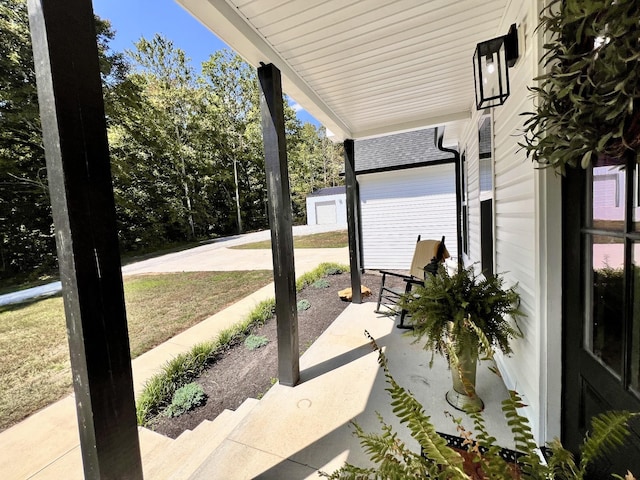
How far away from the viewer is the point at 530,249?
1.61m

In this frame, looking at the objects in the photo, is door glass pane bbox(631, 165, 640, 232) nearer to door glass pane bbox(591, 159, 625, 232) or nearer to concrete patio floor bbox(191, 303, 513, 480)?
door glass pane bbox(591, 159, 625, 232)

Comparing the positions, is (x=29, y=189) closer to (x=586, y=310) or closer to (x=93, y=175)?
(x=93, y=175)

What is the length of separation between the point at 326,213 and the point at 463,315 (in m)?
19.2

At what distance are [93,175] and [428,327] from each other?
189 centimetres

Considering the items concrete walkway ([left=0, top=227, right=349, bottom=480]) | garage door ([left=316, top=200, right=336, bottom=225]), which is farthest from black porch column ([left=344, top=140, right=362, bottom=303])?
garage door ([left=316, top=200, right=336, bottom=225])

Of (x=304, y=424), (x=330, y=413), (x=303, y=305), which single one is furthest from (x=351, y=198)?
(x=304, y=424)

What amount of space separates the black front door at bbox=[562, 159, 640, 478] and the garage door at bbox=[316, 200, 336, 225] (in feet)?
63.2

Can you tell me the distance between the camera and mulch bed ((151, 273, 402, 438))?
2338mm

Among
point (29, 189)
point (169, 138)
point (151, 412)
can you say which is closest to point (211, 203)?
point (169, 138)

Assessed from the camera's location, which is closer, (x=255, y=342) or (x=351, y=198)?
(x=255, y=342)

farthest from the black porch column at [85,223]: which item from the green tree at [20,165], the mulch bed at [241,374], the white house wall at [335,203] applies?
the white house wall at [335,203]

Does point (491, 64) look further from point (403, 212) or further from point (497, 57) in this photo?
point (403, 212)

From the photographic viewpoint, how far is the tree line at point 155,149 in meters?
7.40

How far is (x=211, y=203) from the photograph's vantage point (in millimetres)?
18438
